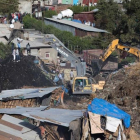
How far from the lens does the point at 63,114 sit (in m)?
10.3

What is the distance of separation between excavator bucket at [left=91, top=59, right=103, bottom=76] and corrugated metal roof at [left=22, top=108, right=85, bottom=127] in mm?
8382

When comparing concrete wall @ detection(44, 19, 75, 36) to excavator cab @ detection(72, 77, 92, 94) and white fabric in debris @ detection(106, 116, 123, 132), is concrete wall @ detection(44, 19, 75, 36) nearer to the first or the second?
excavator cab @ detection(72, 77, 92, 94)

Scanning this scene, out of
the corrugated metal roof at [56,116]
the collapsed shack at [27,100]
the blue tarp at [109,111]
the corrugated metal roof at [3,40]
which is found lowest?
the collapsed shack at [27,100]

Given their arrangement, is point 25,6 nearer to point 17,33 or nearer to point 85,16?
point 85,16

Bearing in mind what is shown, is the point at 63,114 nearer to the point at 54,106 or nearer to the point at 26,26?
the point at 54,106

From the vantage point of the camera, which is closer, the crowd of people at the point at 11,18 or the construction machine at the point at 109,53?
the construction machine at the point at 109,53

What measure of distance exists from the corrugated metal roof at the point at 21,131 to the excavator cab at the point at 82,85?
553cm

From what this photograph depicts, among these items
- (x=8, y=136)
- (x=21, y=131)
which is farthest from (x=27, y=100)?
(x=8, y=136)

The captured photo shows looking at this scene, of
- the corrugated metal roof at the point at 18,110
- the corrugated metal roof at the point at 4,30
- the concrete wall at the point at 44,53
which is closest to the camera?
the corrugated metal roof at the point at 18,110

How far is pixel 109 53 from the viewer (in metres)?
18.2

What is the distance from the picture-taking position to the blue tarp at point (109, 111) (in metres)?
9.07

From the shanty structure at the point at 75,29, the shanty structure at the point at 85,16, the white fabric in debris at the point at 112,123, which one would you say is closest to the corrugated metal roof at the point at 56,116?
the white fabric in debris at the point at 112,123

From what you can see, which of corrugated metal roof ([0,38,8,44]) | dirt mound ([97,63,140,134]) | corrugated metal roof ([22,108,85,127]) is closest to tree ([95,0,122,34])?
corrugated metal roof ([0,38,8,44])

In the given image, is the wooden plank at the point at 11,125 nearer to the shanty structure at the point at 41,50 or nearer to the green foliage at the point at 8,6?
the shanty structure at the point at 41,50
